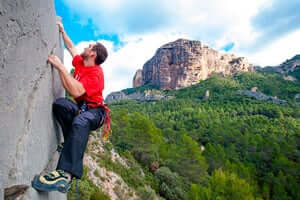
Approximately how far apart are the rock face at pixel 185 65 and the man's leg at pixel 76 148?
84540 mm

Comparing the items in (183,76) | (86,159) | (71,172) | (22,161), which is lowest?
(86,159)

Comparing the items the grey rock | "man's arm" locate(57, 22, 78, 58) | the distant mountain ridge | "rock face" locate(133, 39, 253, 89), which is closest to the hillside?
the grey rock

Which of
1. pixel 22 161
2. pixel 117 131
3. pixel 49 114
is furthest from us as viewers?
pixel 117 131

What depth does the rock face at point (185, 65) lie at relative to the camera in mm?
86188

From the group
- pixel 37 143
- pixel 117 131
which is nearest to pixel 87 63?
pixel 37 143

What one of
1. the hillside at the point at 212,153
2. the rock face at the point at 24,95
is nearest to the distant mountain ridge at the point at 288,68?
the hillside at the point at 212,153

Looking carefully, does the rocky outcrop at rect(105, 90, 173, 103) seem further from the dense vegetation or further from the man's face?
the man's face

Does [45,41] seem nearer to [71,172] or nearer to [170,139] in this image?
[71,172]

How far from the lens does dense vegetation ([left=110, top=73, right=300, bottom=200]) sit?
17484mm

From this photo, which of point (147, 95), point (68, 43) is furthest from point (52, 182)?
point (147, 95)

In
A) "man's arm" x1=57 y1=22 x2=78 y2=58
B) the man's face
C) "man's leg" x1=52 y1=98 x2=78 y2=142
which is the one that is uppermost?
"man's arm" x1=57 y1=22 x2=78 y2=58

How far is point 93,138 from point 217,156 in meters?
16.5

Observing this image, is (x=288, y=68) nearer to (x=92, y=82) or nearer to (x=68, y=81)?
(x=92, y=82)

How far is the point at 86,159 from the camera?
1287cm
